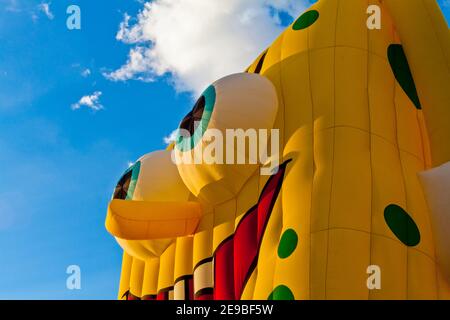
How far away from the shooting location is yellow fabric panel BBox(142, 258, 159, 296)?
6590 mm

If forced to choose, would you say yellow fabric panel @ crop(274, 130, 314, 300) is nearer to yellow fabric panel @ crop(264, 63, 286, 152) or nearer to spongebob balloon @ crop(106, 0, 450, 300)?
spongebob balloon @ crop(106, 0, 450, 300)

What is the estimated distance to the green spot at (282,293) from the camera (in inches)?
168

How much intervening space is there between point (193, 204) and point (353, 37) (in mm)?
2068

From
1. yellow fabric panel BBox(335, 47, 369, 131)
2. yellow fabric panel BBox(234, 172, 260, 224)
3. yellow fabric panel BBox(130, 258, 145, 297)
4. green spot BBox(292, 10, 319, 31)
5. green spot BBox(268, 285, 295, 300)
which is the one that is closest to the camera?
green spot BBox(268, 285, 295, 300)

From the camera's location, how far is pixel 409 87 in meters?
5.45

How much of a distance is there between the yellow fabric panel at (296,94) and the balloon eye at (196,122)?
2.15 ft

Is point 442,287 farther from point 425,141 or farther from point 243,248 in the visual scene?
point 243,248

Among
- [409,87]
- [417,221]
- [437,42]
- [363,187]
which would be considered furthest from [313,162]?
[437,42]

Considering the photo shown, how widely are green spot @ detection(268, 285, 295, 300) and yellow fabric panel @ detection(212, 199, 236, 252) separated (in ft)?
3.73

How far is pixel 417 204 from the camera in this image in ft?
15.5

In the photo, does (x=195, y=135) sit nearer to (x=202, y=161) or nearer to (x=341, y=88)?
(x=202, y=161)

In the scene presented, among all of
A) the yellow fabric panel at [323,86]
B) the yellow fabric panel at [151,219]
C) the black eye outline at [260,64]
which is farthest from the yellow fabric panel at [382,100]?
the yellow fabric panel at [151,219]

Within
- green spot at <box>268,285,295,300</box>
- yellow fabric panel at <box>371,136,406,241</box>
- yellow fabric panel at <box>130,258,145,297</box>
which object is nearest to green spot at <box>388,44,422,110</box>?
yellow fabric panel at <box>371,136,406,241</box>

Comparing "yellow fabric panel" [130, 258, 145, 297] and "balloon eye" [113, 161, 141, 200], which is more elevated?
"balloon eye" [113, 161, 141, 200]
